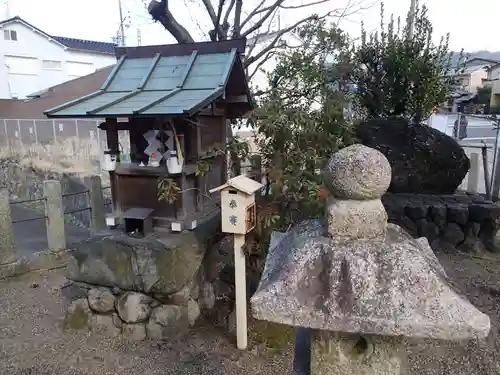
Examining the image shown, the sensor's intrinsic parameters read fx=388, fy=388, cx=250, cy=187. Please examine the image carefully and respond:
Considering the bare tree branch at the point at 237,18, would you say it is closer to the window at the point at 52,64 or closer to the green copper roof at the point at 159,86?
the green copper roof at the point at 159,86

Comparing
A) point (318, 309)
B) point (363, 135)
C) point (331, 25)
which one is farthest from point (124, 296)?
point (331, 25)

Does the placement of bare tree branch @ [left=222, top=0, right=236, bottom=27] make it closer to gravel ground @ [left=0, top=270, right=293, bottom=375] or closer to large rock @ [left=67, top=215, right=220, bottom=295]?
large rock @ [left=67, top=215, right=220, bottom=295]

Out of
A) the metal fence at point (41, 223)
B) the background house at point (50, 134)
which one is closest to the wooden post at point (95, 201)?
the metal fence at point (41, 223)

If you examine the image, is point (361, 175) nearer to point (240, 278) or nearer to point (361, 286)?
point (361, 286)

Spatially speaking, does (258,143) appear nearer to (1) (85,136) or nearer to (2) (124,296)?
(2) (124,296)

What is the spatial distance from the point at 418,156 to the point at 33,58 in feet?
61.3

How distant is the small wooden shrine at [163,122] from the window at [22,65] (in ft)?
55.9

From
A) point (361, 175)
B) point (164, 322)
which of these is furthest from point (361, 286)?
point (164, 322)

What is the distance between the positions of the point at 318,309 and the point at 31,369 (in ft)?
11.3

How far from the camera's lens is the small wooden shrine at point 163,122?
3656 millimetres

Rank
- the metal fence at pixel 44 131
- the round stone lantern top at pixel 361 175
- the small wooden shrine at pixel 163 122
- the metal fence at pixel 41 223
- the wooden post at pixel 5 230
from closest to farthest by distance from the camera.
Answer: the round stone lantern top at pixel 361 175 → the small wooden shrine at pixel 163 122 → the wooden post at pixel 5 230 → the metal fence at pixel 41 223 → the metal fence at pixel 44 131

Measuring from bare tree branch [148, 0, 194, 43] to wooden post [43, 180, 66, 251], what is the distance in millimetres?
3247

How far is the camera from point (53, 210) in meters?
5.58

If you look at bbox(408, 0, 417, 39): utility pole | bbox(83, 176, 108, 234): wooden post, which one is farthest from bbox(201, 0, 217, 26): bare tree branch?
bbox(408, 0, 417, 39): utility pole
